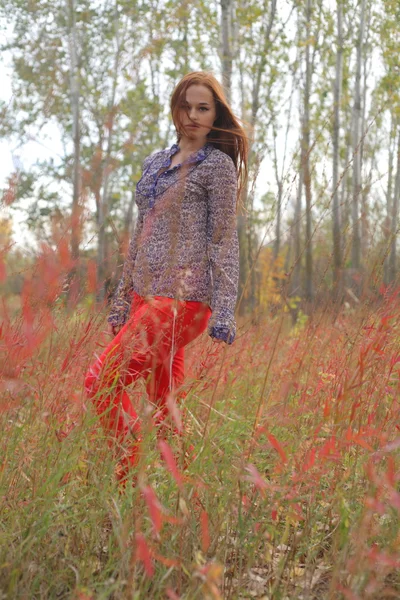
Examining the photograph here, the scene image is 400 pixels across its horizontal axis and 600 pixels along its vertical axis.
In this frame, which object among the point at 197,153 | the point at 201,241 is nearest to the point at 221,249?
the point at 201,241

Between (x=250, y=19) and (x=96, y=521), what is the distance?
8.36 m

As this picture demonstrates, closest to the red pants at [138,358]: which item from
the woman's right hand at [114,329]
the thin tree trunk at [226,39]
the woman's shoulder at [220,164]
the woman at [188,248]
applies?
the woman at [188,248]

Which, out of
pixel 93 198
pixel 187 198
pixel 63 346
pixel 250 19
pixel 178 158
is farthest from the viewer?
pixel 250 19

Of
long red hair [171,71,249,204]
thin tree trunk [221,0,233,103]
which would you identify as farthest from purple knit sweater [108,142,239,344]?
thin tree trunk [221,0,233,103]

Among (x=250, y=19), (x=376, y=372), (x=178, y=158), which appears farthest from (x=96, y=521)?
(x=250, y=19)

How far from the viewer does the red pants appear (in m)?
1.83

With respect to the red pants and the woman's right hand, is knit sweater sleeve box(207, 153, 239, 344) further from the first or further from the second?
the woman's right hand

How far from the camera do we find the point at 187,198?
2457 millimetres

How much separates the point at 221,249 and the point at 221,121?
0.71 metres

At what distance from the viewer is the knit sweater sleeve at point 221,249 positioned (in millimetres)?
2240

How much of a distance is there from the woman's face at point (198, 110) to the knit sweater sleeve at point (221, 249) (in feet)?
0.56

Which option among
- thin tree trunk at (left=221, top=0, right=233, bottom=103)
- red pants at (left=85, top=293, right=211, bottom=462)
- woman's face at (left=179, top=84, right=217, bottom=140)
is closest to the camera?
red pants at (left=85, top=293, right=211, bottom=462)

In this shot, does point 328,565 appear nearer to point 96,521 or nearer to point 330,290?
point 96,521

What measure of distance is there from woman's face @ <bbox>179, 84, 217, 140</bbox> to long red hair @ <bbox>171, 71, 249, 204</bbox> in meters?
0.02
